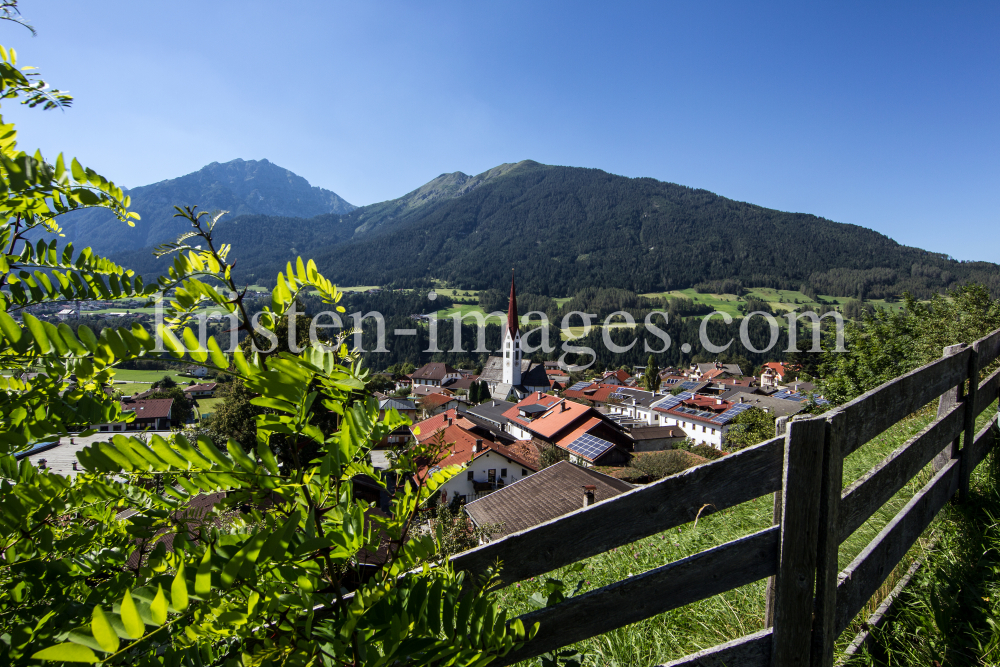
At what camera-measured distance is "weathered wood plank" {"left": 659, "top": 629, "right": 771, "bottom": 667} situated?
4.58 ft

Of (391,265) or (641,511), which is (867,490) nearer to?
(641,511)

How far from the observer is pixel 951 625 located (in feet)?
6.23

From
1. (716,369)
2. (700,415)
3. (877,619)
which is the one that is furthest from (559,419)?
(716,369)

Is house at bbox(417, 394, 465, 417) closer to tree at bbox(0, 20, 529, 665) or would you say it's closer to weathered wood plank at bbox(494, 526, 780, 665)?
weathered wood plank at bbox(494, 526, 780, 665)

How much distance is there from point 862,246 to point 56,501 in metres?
184

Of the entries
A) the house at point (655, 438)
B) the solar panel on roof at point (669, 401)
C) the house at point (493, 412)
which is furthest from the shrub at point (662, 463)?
the solar panel on roof at point (669, 401)

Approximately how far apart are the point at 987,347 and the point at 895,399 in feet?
6.75

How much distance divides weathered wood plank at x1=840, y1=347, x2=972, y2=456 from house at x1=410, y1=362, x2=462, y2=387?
7081cm

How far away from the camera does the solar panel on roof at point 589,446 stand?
2409cm

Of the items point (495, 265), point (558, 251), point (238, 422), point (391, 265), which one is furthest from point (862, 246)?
point (238, 422)

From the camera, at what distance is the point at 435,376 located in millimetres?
73562

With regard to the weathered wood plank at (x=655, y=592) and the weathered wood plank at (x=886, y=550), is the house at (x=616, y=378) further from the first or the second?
the weathered wood plank at (x=655, y=592)

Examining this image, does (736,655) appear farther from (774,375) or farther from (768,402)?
(774,375)

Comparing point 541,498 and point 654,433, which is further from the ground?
point 541,498
